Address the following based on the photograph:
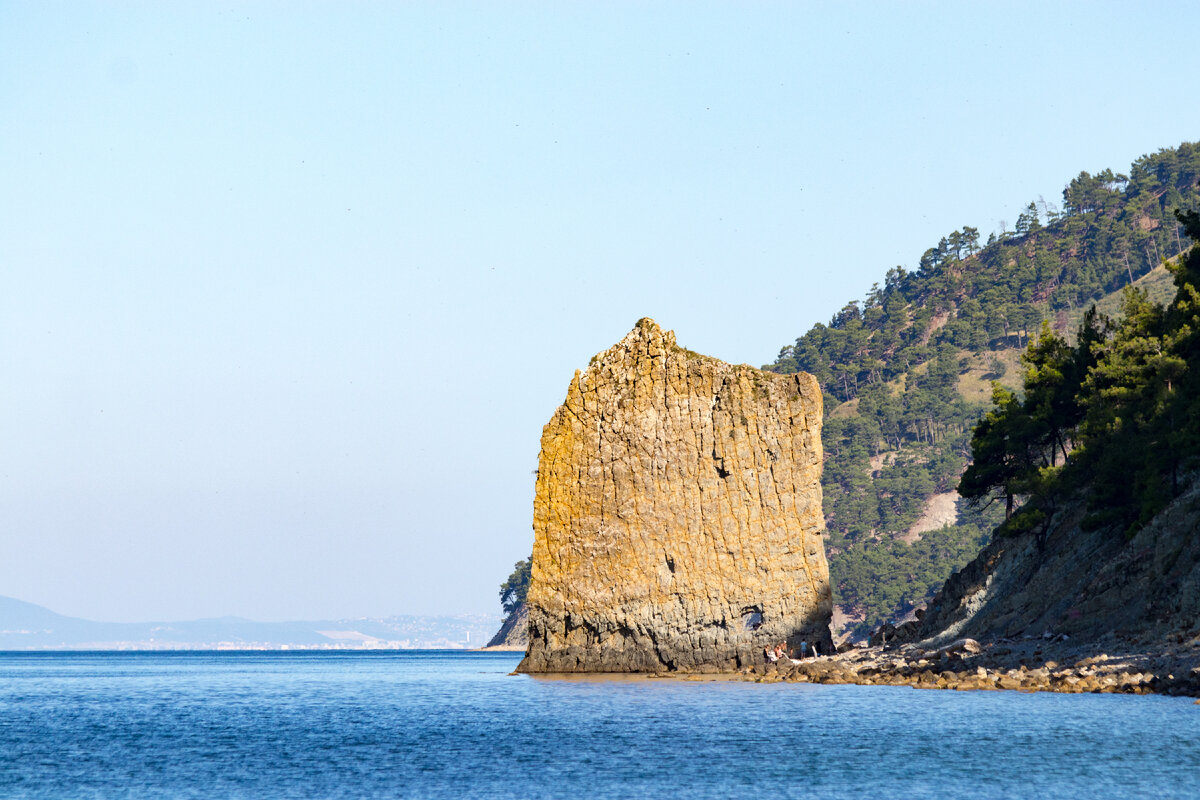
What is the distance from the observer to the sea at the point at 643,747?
2745 centimetres

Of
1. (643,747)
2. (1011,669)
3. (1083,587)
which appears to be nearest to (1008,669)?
(1011,669)

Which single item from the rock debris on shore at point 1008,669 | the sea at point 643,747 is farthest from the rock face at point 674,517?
the sea at point 643,747

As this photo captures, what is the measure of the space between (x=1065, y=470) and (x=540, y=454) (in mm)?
26616

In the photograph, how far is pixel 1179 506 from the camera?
49.1m

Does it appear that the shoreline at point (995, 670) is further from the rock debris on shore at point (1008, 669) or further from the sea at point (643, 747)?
the sea at point (643, 747)

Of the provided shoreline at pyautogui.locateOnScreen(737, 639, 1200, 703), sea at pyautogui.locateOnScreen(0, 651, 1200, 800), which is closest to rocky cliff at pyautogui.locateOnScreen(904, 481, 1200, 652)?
shoreline at pyautogui.locateOnScreen(737, 639, 1200, 703)

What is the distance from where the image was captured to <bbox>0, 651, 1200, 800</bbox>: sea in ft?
90.1

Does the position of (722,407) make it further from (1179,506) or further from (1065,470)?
(1179,506)

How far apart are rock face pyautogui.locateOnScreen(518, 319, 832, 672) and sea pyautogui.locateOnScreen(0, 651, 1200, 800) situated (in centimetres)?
668

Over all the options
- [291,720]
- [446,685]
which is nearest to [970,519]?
[446,685]

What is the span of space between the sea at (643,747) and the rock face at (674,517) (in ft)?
21.9

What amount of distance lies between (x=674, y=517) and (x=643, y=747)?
27897 mm

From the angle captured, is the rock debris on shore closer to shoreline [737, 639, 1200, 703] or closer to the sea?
shoreline [737, 639, 1200, 703]

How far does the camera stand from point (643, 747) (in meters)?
33.9
